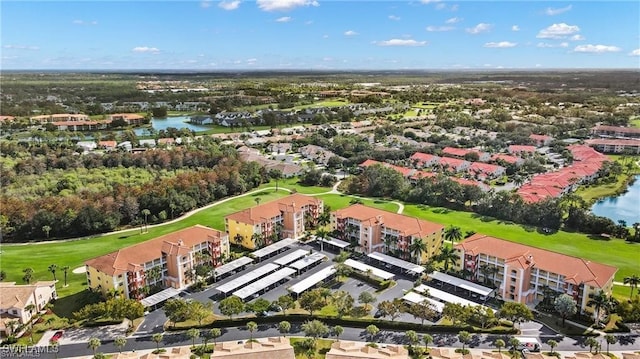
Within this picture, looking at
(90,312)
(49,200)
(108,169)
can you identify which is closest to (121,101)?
(108,169)

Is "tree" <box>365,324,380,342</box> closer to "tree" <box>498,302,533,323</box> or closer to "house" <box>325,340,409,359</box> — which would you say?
"house" <box>325,340,409,359</box>

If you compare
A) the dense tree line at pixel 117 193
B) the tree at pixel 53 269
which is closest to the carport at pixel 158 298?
the tree at pixel 53 269

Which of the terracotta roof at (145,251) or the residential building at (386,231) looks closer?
the terracotta roof at (145,251)

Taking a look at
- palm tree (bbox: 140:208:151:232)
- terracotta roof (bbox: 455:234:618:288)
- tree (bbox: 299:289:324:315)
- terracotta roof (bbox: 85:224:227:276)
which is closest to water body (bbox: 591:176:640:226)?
terracotta roof (bbox: 455:234:618:288)

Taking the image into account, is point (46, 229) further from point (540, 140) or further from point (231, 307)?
point (540, 140)

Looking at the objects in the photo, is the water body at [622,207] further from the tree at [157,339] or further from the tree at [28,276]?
the tree at [28,276]

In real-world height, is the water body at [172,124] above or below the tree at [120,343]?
above
